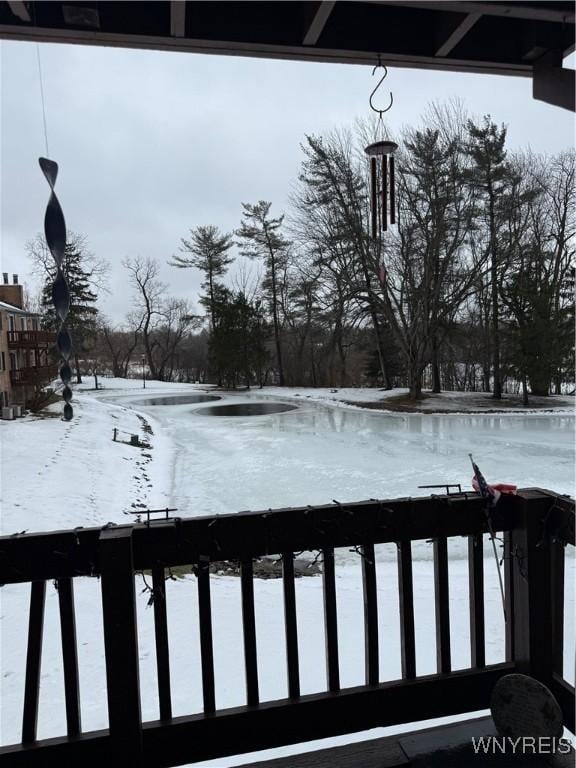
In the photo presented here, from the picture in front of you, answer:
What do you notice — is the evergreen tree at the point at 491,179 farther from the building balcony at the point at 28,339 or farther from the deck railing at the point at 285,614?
the deck railing at the point at 285,614

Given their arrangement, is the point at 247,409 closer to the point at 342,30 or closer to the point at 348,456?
the point at 348,456

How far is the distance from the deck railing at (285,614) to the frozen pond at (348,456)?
4.20m

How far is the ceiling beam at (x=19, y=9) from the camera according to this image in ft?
4.27

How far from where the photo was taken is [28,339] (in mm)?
15961

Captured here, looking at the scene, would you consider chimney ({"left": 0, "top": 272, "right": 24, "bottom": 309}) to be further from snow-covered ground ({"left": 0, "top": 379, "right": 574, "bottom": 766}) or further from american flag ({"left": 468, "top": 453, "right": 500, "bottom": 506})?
american flag ({"left": 468, "top": 453, "right": 500, "bottom": 506})

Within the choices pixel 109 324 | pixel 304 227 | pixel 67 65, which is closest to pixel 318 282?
pixel 304 227

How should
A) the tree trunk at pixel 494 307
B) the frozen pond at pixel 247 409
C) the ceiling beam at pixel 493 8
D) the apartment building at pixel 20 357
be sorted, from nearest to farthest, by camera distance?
the ceiling beam at pixel 493 8
the apartment building at pixel 20 357
the frozen pond at pixel 247 409
the tree trunk at pixel 494 307

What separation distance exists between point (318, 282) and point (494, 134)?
299 inches

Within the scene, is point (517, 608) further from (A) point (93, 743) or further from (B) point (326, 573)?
(A) point (93, 743)

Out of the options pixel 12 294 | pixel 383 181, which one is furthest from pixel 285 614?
pixel 12 294

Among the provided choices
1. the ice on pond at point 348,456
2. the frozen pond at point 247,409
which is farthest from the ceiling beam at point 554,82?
the frozen pond at point 247,409

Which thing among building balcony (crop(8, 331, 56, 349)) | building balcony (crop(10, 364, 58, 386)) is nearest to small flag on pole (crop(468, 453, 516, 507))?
building balcony (crop(10, 364, 58, 386))

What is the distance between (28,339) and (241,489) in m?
12.4

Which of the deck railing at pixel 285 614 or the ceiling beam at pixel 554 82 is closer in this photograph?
the deck railing at pixel 285 614
